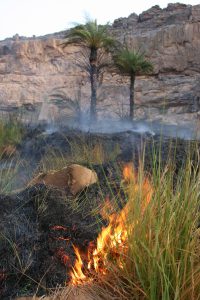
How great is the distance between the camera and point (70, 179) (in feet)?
17.7

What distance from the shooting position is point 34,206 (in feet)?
13.4

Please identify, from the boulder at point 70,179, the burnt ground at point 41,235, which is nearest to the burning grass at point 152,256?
the burnt ground at point 41,235

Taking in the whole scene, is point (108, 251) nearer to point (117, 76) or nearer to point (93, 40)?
point (93, 40)

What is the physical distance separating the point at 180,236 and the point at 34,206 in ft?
7.05

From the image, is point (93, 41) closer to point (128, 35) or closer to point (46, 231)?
point (128, 35)

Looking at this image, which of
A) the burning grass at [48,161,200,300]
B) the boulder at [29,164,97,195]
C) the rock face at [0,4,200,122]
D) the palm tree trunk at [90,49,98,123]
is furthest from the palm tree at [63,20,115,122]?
the burning grass at [48,161,200,300]

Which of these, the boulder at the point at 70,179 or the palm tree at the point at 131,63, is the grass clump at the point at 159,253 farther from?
the palm tree at the point at 131,63

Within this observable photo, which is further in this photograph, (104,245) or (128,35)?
(128,35)

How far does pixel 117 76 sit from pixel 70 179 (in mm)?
20659

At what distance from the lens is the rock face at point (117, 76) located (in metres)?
23.7

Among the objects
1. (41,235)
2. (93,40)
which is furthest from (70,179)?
(93,40)

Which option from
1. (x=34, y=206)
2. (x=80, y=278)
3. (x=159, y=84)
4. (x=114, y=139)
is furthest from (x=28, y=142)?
(x=159, y=84)

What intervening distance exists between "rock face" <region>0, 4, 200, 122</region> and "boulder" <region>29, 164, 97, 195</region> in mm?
17245

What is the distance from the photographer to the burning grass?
6.56 feet
